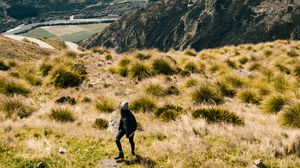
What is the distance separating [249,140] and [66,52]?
18.3 metres

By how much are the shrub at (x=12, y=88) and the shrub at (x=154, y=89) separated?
5.50 m

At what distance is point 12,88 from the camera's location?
57.5 ft

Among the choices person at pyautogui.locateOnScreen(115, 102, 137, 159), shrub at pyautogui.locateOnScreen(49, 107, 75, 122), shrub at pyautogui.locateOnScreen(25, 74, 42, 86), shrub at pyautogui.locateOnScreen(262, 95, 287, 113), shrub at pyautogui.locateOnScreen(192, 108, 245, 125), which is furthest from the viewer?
shrub at pyautogui.locateOnScreen(25, 74, 42, 86)

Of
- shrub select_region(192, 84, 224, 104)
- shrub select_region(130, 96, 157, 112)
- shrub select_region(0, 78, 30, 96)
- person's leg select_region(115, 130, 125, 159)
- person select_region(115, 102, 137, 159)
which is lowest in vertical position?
shrub select_region(192, 84, 224, 104)

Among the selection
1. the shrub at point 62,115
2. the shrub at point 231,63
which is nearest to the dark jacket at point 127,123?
the shrub at point 62,115

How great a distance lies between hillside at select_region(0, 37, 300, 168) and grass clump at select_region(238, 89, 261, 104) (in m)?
0.04

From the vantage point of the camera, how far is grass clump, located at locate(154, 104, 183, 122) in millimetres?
14008

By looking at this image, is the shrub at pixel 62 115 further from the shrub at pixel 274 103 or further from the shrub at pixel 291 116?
the shrub at pixel 274 103

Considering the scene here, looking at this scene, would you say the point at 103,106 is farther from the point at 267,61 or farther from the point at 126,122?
the point at 267,61

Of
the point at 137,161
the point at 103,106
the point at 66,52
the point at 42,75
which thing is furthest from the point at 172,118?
the point at 66,52

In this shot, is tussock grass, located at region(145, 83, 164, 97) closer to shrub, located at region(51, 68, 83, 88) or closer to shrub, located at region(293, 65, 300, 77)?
shrub, located at region(51, 68, 83, 88)

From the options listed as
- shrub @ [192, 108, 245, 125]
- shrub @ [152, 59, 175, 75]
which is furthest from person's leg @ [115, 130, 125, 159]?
shrub @ [152, 59, 175, 75]

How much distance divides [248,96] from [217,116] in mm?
4068

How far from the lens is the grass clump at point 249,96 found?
56.0 feet
